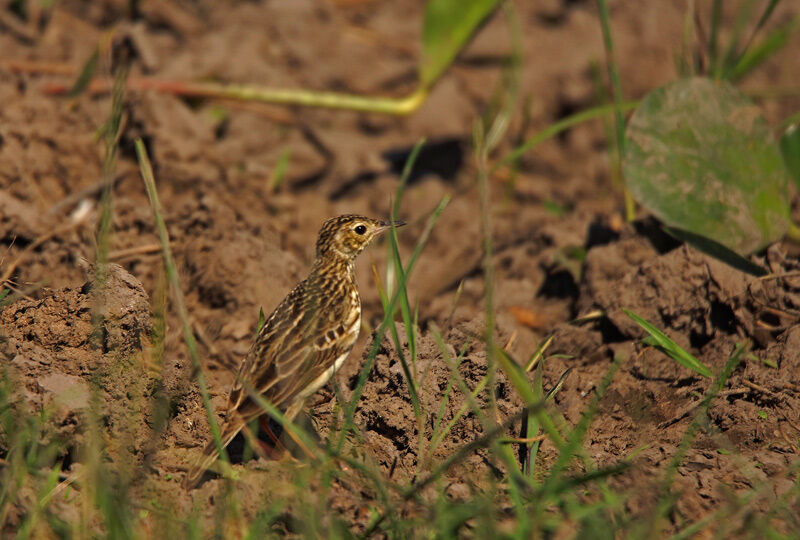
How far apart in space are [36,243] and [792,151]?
15.3 ft

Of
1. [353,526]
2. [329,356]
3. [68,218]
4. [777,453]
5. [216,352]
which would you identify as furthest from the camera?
[68,218]

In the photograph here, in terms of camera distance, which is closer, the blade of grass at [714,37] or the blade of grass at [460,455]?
the blade of grass at [460,455]

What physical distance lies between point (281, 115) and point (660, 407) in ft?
16.9

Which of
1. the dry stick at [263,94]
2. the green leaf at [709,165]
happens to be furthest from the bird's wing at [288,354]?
the dry stick at [263,94]

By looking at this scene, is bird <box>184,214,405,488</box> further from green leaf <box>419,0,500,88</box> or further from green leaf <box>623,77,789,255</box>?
green leaf <box>419,0,500,88</box>

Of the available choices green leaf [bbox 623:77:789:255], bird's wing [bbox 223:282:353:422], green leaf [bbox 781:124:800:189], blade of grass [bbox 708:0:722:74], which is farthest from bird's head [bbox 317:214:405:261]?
blade of grass [bbox 708:0:722:74]

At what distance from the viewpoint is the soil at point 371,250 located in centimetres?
424

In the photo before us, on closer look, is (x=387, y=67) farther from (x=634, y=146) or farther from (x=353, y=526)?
(x=353, y=526)

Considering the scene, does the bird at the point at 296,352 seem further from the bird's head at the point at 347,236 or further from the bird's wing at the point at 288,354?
the bird's head at the point at 347,236

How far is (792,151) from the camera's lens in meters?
5.17

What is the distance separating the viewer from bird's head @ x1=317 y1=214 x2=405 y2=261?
215 inches

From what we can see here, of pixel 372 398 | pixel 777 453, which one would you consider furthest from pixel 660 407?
pixel 372 398

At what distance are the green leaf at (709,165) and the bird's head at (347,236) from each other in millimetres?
1667

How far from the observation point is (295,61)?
9078mm
